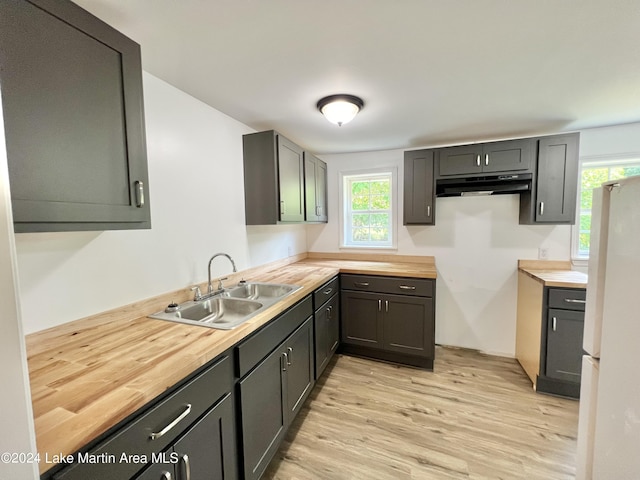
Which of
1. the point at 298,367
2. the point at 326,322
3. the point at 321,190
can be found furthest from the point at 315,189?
the point at 298,367

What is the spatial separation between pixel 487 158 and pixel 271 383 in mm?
2734

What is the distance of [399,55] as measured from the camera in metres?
1.38

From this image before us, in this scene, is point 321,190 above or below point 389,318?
above

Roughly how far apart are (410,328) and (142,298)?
7.39ft

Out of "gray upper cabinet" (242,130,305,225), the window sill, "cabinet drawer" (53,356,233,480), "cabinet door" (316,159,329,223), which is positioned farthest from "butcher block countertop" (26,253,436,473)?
the window sill

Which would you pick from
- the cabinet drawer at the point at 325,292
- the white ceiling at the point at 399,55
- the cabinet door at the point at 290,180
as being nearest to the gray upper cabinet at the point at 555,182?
the white ceiling at the point at 399,55

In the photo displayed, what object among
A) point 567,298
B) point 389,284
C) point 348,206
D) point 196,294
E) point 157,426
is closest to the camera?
point 157,426

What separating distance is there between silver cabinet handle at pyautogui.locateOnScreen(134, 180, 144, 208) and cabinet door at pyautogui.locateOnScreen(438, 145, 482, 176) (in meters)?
2.63

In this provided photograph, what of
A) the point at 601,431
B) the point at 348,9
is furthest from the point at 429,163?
the point at 601,431

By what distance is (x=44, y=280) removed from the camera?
3.67 ft

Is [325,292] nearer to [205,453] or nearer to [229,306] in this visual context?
[229,306]

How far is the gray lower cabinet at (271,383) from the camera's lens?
129 cm

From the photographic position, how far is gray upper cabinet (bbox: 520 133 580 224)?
2.39 m

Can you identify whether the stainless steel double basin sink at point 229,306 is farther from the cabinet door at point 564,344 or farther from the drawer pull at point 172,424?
the cabinet door at point 564,344
